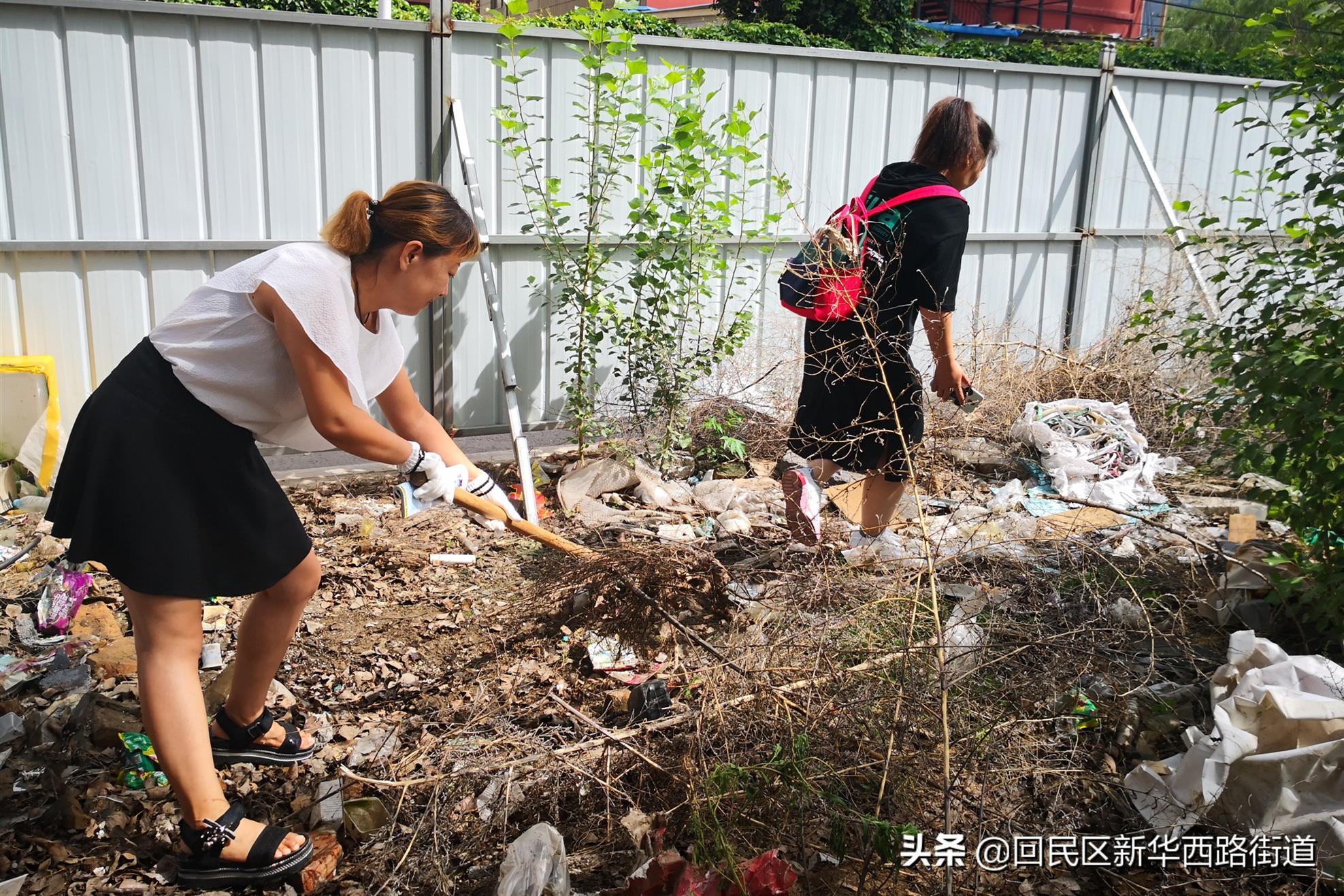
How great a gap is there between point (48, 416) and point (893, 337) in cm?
359

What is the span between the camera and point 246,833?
2.22m

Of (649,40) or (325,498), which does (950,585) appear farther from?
(649,40)

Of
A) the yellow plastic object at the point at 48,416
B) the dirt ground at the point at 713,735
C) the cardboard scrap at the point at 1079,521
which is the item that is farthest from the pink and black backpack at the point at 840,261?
the yellow plastic object at the point at 48,416

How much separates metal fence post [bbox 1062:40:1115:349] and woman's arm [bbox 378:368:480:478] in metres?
4.87

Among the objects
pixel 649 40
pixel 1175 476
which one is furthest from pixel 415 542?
pixel 1175 476

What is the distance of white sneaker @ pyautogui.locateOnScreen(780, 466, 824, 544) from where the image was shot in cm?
361

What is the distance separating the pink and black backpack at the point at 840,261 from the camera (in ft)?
11.0

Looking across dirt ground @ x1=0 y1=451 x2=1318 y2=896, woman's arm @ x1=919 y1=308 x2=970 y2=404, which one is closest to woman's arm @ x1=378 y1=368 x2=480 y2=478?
dirt ground @ x1=0 y1=451 x2=1318 y2=896

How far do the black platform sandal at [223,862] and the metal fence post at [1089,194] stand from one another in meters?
5.70

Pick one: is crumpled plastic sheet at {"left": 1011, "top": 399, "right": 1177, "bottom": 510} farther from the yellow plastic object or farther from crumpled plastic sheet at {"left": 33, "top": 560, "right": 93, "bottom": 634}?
the yellow plastic object

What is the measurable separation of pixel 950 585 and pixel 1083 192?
4.45 m

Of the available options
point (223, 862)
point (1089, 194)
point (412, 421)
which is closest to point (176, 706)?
point (223, 862)

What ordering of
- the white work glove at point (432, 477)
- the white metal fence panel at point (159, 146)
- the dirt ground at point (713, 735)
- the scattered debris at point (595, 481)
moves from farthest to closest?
the scattered debris at point (595, 481) < the white metal fence panel at point (159, 146) < the white work glove at point (432, 477) < the dirt ground at point (713, 735)

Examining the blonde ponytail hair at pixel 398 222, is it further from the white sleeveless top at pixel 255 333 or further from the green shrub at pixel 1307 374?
the green shrub at pixel 1307 374
